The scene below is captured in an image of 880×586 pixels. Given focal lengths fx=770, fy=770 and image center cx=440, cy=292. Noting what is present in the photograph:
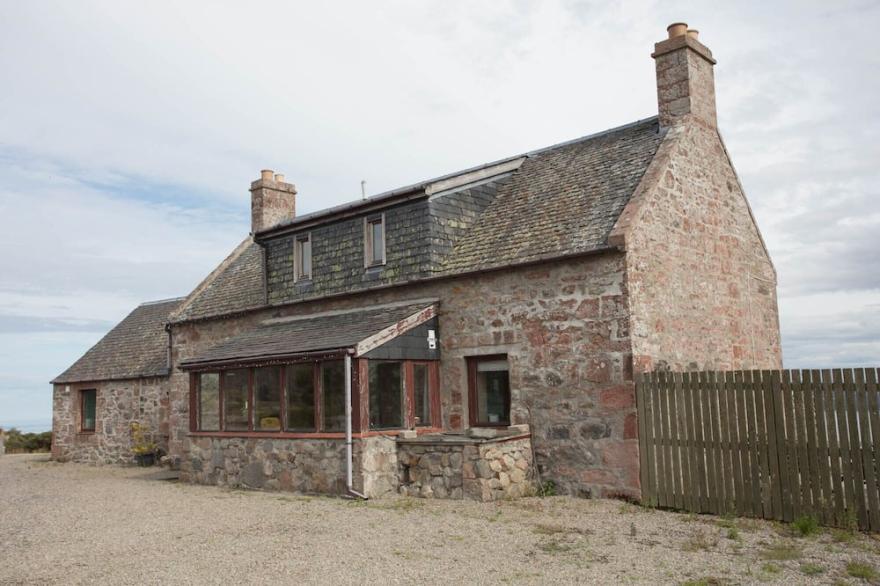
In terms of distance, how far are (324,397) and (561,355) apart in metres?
4.38

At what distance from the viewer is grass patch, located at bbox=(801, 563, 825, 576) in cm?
770

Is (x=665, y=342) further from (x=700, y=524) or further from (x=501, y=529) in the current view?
(x=501, y=529)

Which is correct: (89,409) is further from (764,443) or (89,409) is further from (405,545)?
(764,443)

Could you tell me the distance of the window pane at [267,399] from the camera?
48.9 feet

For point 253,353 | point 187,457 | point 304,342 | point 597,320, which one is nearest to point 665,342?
point 597,320

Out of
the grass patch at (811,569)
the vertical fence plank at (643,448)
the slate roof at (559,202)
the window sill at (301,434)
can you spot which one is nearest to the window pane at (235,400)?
the window sill at (301,434)

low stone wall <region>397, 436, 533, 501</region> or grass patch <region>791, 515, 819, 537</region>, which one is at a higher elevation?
low stone wall <region>397, 436, 533, 501</region>

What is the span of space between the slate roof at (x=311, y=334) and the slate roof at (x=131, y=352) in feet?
20.8

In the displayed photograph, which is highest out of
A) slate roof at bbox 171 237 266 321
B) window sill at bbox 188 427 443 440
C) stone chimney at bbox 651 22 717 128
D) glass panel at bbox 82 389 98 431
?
stone chimney at bbox 651 22 717 128

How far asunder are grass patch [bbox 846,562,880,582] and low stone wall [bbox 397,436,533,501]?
559 centimetres

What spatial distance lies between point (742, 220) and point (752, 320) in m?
2.16

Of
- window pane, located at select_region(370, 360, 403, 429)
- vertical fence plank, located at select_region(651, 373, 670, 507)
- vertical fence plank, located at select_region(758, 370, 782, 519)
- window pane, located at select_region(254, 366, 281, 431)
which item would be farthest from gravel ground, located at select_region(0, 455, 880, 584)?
window pane, located at select_region(254, 366, 281, 431)

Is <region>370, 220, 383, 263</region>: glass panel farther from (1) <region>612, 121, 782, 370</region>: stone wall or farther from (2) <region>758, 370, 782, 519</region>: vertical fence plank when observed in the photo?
(2) <region>758, 370, 782, 519</region>: vertical fence plank

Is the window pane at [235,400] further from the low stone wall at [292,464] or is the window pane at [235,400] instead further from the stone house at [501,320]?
the low stone wall at [292,464]
